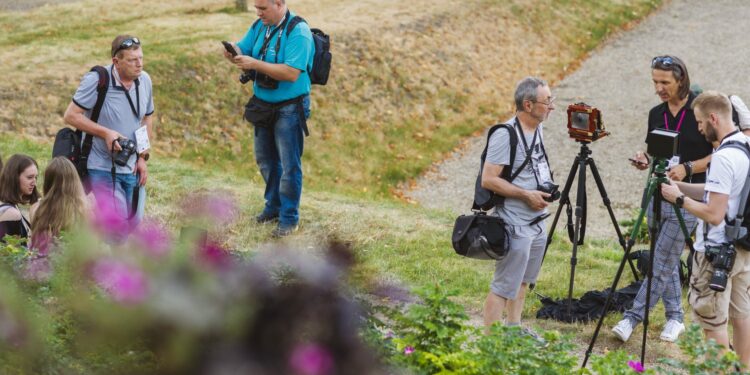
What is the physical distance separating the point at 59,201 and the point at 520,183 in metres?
2.59

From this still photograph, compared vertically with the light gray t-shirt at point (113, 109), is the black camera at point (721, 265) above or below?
below

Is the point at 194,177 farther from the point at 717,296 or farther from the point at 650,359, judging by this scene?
the point at 717,296

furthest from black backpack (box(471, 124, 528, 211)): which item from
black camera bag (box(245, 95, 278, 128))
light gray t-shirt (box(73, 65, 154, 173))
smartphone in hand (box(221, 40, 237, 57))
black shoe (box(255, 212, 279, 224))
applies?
black shoe (box(255, 212, 279, 224))

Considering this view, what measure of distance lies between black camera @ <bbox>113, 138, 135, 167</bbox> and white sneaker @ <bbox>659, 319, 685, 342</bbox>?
11.9 ft

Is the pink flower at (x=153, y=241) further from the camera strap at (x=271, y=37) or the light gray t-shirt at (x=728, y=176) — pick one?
the camera strap at (x=271, y=37)

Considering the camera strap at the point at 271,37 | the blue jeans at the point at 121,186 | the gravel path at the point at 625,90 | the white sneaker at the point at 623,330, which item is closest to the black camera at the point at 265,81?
the camera strap at the point at 271,37

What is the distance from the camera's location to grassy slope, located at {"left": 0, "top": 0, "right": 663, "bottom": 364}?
8.68 metres

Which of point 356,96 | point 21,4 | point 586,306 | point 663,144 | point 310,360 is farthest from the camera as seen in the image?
point 21,4

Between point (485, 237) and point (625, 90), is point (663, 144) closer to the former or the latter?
→ point (485, 237)

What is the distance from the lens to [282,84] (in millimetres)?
7523

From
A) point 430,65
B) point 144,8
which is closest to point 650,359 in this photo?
point 430,65

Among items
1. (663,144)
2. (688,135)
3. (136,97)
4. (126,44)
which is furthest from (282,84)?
(663,144)

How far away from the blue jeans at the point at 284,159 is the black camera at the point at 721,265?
11.9 feet

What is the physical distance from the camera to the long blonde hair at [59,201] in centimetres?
532
